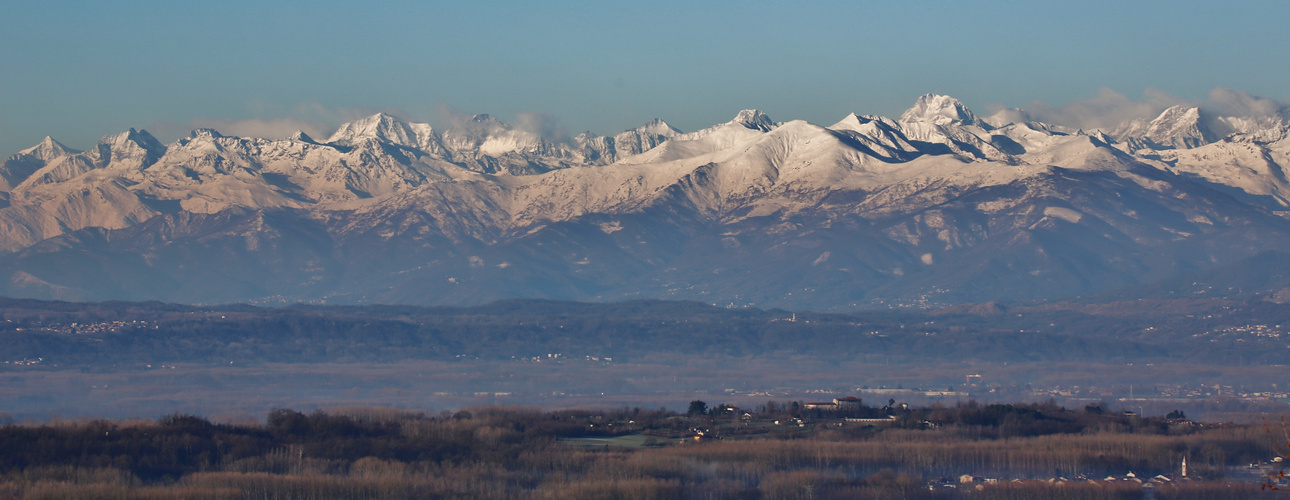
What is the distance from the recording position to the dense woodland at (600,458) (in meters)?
142

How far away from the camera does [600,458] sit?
159 m

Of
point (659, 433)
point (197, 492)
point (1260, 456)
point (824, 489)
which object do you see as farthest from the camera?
point (659, 433)

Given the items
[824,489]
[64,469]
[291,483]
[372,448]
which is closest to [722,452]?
[824,489]

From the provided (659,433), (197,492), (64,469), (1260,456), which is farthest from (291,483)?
(1260,456)

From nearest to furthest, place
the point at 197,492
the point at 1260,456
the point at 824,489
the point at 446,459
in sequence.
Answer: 1. the point at 197,492
2. the point at 824,489
3. the point at 446,459
4. the point at 1260,456

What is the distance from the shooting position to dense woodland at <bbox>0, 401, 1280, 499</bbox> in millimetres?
141625

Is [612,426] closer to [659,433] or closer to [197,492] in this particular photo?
[659,433]

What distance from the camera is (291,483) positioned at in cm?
14050

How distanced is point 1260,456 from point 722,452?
51736 mm

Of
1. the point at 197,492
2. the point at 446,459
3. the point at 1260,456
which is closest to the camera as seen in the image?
the point at 197,492

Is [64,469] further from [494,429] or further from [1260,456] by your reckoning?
[1260,456]

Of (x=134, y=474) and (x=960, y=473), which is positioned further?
(x=960, y=473)

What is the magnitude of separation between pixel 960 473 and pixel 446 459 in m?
44.3

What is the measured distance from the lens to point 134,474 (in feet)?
480
